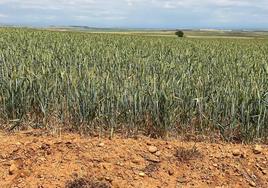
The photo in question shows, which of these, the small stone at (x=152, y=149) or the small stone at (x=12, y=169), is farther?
the small stone at (x=152, y=149)

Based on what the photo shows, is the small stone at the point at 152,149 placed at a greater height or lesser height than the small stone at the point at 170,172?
greater

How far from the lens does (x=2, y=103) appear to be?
22.2 feet

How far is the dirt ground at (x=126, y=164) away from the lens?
509 cm

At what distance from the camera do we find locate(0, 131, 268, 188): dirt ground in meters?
5.09

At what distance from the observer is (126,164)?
17.3 ft

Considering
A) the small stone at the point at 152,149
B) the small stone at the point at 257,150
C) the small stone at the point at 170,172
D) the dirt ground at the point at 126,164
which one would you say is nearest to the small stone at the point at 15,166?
the dirt ground at the point at 126,164

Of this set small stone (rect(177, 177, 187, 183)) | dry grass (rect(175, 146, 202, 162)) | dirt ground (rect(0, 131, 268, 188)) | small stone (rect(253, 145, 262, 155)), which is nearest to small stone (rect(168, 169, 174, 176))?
dirt ground (rect(0, 131, 268, 188))

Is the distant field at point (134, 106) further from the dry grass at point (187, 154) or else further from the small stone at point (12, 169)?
the small stone at point (12, 169)

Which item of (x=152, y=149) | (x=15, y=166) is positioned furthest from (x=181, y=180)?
(x=15, y=166)

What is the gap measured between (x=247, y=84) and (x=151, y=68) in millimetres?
2837

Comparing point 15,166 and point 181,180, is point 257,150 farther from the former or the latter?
point 15,166

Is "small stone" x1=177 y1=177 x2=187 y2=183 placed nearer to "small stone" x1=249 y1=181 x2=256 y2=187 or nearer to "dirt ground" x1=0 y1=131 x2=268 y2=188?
"dirt ground" x1=0 y1=131 x2=268 y2=188

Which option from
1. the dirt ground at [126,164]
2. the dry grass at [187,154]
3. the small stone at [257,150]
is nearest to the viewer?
the dirt ground at [126,164]

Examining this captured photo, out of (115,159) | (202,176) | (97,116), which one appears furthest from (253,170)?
(97,116)
